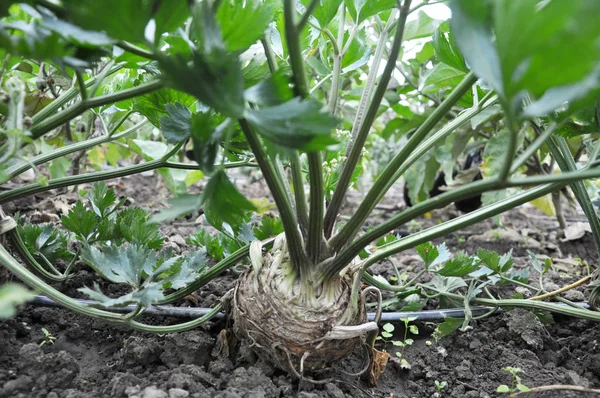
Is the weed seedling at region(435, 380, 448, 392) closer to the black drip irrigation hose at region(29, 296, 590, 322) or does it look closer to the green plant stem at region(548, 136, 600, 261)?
the black drip irrigation hose at region(29, 296, 590, 322)

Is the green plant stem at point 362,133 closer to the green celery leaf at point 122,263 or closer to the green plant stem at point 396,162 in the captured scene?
the green plant stem at point 396,162

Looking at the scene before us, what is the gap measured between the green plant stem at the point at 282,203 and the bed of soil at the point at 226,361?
0.60ft

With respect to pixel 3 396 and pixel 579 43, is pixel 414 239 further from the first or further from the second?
pixel 3 396

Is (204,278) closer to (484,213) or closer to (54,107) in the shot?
(54,107)

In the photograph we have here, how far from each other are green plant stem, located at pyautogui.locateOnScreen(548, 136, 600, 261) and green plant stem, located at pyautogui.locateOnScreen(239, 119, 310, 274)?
56 centimetres

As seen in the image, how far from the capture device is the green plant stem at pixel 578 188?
0.97 meters

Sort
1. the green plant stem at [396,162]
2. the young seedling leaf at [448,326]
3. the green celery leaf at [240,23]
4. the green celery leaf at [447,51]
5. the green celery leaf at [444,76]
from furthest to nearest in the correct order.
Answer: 1. the green celery leaf at [444,76]
2. the young seedling leaf at [448,326]
3. the green celery leaf at [447,51]
4. the green plant stem at [396,162]
5. the green celery leaf at [240,23]

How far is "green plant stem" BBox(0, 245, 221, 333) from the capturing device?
0.71 meters

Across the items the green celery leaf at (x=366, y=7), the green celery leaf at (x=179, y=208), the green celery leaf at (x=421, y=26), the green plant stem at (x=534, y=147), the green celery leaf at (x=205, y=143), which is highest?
the green celery leaf at (x=421, y=26)

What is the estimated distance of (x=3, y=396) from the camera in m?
0.66

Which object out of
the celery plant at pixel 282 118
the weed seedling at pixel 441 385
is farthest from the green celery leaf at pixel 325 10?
the weed seedling at pixel 441 385

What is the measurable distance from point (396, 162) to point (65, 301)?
20.8 inches

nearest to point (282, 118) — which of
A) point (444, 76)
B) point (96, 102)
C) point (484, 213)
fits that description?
point (96, 102)

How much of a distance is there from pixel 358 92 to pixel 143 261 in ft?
3.68
